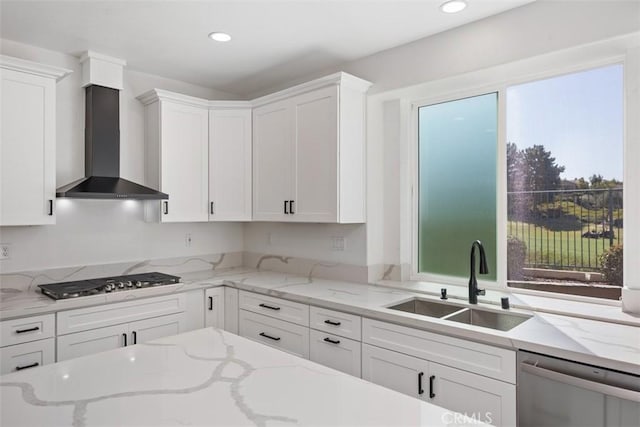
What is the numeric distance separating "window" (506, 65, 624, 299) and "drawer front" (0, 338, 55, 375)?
9.35 ft

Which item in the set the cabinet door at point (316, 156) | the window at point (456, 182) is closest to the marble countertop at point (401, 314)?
the window at point (456, 182)

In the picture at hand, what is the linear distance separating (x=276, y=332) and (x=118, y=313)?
3.43ft

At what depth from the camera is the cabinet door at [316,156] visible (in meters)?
2.88

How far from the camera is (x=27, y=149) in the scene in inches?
100

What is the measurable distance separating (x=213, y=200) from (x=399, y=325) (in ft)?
6.49

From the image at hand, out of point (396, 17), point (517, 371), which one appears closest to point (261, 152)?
point (396, 17)

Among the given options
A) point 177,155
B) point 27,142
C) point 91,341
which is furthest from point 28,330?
point 177,155

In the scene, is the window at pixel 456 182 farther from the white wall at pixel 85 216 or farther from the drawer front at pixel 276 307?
the white wall at pixel 85 216

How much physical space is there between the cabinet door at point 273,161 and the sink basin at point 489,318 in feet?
4.74

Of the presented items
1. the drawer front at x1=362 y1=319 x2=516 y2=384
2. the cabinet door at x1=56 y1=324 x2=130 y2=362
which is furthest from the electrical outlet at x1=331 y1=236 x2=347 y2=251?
the cabinet door at x1=56 y1=324 x2=130 y2=362

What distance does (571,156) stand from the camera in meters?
2.41

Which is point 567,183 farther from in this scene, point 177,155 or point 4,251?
point 4,251

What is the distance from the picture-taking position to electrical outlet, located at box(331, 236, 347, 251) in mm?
3217

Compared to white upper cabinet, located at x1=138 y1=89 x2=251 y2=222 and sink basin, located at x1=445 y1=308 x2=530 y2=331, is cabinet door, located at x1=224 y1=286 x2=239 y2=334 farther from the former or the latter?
sink basin, located at x1=445 y1=308 x2=530 y2=331
